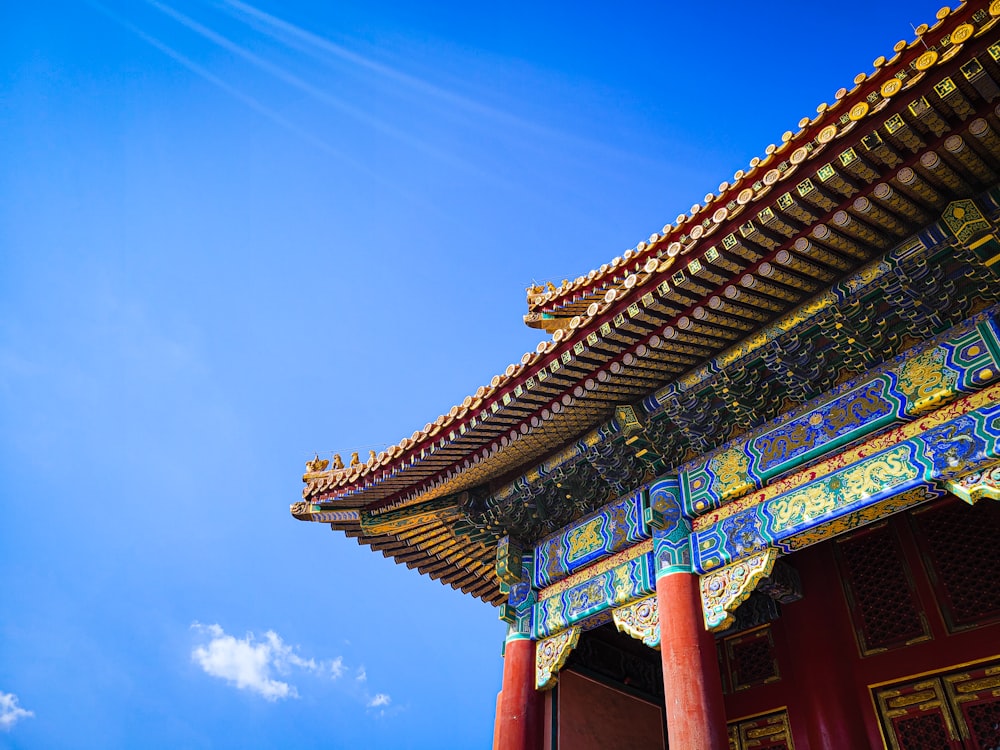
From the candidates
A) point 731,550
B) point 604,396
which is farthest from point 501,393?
point 731,550

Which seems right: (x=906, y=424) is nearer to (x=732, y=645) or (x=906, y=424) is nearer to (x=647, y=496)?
(x=647, y=496)

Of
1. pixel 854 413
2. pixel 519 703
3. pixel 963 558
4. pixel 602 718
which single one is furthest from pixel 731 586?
pixel 602 718

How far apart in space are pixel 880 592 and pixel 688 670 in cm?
282

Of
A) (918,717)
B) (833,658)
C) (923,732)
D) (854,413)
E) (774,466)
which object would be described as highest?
(854,413)

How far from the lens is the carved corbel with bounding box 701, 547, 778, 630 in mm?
5641

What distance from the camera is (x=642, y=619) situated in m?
6.29

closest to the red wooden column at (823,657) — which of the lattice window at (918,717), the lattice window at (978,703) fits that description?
the lattice window at (918,717)

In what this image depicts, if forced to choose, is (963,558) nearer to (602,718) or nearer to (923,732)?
(923,732)

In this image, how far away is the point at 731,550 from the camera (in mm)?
5871

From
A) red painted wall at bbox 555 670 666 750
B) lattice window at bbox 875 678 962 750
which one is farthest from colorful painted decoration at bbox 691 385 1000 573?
red painted wall at bbox 555 670 666 750

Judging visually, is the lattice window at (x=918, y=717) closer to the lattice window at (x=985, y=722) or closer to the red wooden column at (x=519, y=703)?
the lattice window at (x=985, y=722)

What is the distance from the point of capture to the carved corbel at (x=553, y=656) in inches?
270

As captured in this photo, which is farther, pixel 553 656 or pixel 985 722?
pixel 553 656

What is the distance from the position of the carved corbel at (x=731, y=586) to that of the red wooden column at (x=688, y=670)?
0.10m
